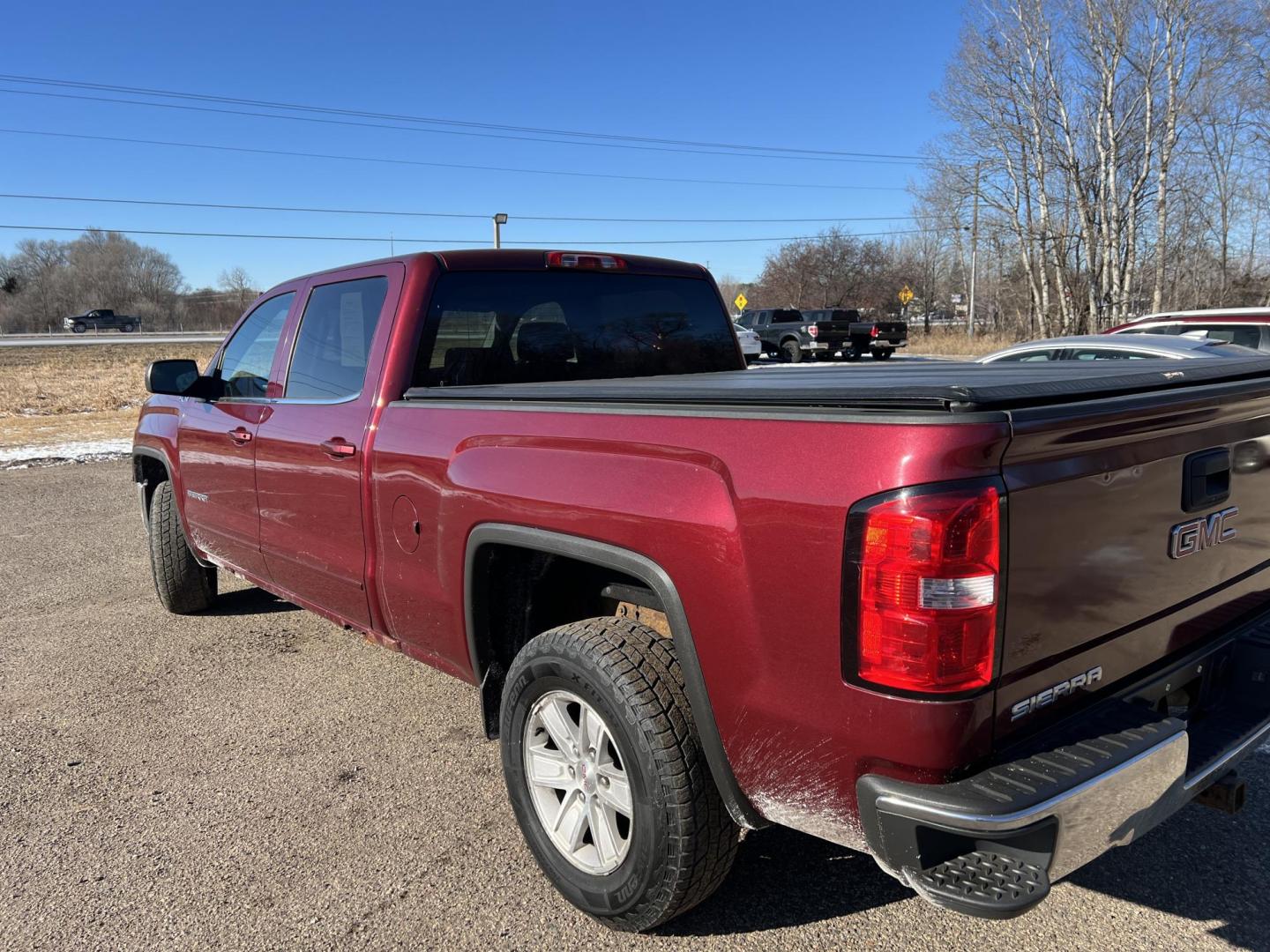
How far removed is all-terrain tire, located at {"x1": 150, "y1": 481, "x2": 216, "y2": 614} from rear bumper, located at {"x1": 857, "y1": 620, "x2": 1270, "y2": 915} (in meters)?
4.62

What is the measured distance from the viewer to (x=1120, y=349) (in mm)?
7391

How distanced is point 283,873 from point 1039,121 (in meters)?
29.6

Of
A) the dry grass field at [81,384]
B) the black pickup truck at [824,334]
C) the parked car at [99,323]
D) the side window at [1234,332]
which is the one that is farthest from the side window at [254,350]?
the parked car at [99,323]

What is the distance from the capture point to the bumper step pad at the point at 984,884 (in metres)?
1.71

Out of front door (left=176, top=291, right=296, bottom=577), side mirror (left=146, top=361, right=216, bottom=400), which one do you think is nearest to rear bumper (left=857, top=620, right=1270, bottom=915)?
front door (left=176, top=291, right=296, bottom=577)

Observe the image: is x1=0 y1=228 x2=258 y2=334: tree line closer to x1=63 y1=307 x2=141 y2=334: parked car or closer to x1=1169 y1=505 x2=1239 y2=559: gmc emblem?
x1=63 y1=307 x2=141 y2=334: parked car

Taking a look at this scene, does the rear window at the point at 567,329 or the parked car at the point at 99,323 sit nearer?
the rear window at the point at 567,329

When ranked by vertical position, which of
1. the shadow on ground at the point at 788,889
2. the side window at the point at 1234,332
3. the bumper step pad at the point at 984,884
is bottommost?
the shadow on ground at the point at 788,889

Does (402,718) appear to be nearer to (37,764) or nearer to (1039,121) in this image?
(37,764)

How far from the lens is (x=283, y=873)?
279cm

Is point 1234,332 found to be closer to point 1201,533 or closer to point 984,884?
point 1201,533

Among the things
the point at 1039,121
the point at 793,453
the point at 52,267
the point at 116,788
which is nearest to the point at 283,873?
the point at 116,788

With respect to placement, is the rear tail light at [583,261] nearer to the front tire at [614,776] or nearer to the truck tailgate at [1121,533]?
the front tire at [614,776]

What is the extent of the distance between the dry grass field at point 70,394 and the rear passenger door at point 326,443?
1105 cm
